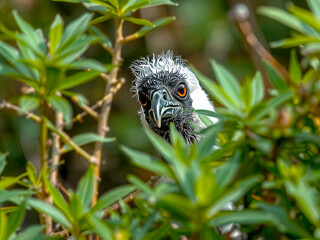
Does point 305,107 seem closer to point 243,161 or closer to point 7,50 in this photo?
point 243,161

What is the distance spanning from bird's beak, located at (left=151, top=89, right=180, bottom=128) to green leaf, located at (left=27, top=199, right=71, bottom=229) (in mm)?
1329

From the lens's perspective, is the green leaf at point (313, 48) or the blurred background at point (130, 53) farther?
the blurred background at point (130, 53)

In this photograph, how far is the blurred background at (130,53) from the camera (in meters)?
3.36

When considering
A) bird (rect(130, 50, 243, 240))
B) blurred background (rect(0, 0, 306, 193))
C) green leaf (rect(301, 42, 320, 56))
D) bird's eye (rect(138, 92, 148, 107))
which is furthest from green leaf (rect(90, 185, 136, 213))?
blurred background (rect(0, 0, 306, 193))

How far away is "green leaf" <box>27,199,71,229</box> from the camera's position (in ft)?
2.58

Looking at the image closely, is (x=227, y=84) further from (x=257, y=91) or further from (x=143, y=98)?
(x=143, y=98)

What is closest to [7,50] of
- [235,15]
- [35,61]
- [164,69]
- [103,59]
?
[35,61]

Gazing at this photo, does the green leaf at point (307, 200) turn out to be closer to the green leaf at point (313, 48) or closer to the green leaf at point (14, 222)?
the green leaf at point (313, 48)

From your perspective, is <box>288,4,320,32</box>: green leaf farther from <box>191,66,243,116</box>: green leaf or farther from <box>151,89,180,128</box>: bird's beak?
<box>151,89,180,128</box>: bird's beak

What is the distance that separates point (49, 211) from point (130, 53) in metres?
2.90

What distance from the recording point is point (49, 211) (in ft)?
2.62

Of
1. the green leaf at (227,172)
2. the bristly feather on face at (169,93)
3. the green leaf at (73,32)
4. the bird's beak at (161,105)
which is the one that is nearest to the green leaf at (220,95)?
the green leaf at (227,172)

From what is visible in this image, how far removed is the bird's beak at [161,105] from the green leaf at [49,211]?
4.36 feet

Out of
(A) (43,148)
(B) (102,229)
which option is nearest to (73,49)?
(A) (43,148)
